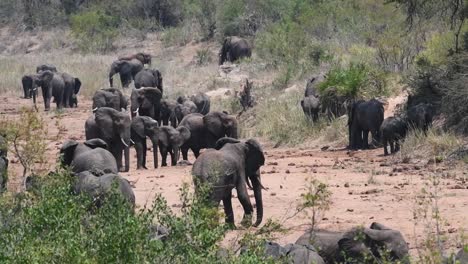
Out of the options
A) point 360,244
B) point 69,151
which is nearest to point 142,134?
point 69,151

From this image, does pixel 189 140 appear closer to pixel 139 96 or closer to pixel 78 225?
pixel 139 96

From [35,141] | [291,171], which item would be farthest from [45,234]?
[291,171]

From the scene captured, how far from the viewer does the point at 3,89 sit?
3888 cm

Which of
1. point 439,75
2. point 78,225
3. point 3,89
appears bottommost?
point 3,89

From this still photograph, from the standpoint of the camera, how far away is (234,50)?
131ft

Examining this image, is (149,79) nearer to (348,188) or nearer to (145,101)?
(145,101)

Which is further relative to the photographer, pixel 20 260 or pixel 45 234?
pixel 45 234

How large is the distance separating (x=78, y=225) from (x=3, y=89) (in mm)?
→ 31504

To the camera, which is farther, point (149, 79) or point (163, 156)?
point (149, 79)

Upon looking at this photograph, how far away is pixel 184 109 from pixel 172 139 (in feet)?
14.5

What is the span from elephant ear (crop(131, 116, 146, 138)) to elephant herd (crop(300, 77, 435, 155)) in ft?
12.8

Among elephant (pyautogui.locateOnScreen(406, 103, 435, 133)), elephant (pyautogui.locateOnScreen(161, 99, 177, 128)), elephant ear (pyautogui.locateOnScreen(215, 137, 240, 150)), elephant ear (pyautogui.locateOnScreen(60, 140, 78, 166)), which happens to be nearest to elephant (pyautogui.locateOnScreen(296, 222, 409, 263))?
elephant ear (pyautogui.locateOnScreen(215, 137, 240, 150))

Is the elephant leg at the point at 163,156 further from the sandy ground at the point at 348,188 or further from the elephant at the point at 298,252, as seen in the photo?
the elephant at the point at 298,252

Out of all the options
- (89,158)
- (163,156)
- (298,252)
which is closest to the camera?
(298,252)
